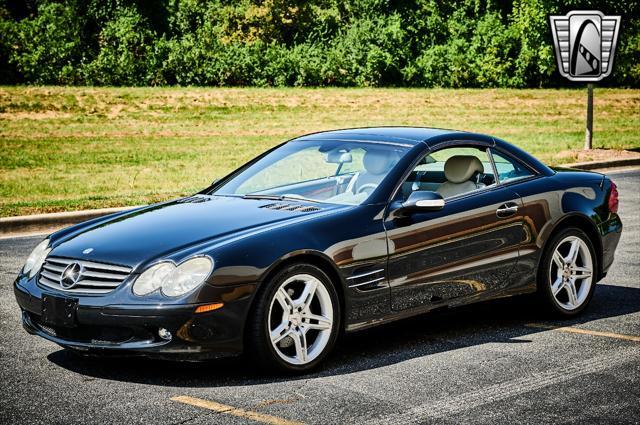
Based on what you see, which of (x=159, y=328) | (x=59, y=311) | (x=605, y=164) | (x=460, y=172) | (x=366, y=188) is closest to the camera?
(x=159, y=328)

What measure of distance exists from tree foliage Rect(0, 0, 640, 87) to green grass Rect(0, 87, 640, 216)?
12.3ft

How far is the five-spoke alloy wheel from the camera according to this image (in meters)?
7.20

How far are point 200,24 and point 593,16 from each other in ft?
110

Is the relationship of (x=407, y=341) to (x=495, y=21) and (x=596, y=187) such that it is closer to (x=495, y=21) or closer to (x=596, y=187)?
(x=596, y=187)

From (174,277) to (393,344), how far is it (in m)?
1.81

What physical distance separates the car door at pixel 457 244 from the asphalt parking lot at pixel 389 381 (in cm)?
37

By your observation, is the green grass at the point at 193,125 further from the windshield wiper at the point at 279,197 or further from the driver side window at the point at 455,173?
the driver side window at the point at 455,173

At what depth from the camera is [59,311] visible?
5598mm

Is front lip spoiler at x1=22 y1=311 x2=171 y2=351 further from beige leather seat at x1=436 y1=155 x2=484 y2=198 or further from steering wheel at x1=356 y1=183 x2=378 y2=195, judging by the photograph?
beige leather seat at x1=436 y1=155 x2=484 y2=198

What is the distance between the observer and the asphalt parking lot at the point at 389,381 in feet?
16.7

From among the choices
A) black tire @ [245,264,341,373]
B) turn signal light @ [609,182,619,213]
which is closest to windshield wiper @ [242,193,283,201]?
black tire @ [245,264,341,373]

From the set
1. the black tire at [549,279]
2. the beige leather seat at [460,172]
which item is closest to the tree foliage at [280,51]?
the black tire at [549,279]

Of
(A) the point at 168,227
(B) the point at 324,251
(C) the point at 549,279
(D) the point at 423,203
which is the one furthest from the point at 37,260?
(C) the point at 549,279

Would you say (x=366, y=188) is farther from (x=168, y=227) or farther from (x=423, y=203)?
(x=168, y=227)
